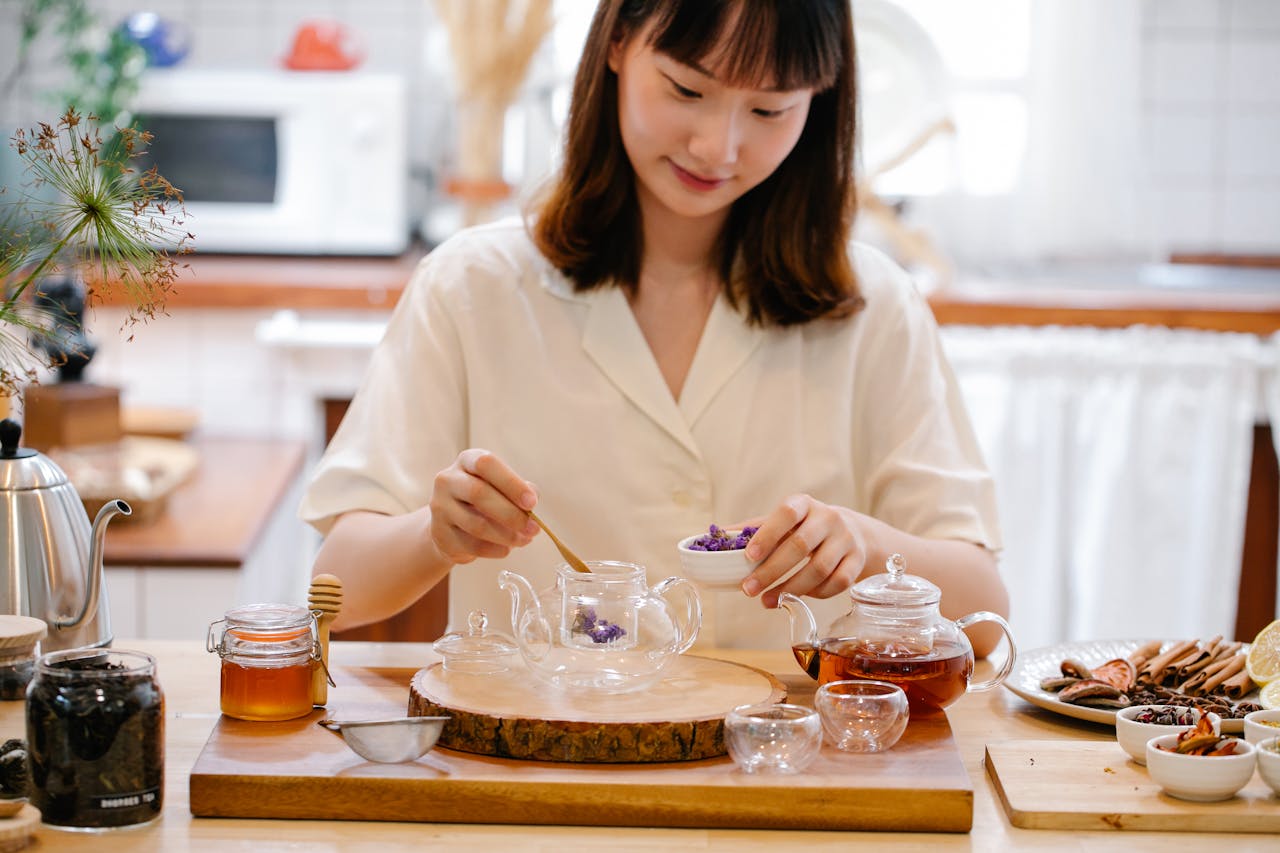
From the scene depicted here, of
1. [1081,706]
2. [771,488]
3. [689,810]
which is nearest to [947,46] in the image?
[771,488]

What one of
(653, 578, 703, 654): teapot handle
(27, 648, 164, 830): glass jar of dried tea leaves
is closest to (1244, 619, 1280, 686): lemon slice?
(653, 578, 703, 654): teapot handle

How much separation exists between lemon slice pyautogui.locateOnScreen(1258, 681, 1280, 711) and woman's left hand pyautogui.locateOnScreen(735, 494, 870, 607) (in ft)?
1.20

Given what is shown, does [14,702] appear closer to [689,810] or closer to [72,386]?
[689,810]

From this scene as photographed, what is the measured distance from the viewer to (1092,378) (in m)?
2.89

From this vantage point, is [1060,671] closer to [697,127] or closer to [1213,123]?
[697,127]

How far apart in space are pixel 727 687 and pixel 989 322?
5.92 feet

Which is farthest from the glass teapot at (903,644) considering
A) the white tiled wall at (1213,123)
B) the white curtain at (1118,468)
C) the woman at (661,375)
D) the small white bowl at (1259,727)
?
the white tiled wall at (1213,123)

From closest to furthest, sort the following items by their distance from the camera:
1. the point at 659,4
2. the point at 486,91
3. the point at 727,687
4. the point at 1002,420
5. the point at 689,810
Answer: the point at 689,810
the point at 727,687
the point at 659,4
the point at 1002,420
the point at 486,91

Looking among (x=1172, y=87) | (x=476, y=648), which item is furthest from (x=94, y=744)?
(x=1172, y=87)

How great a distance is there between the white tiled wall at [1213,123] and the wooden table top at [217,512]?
2.17m

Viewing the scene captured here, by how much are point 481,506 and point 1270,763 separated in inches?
26.5

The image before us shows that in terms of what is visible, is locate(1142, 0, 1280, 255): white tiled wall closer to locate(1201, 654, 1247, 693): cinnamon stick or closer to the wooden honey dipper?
locate(1201, 654, 1247, 693): cinnamon stick

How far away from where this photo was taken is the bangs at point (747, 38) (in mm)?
1512

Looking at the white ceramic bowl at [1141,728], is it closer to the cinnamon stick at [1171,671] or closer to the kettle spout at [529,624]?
the cinnamon stick at [1171,671]
